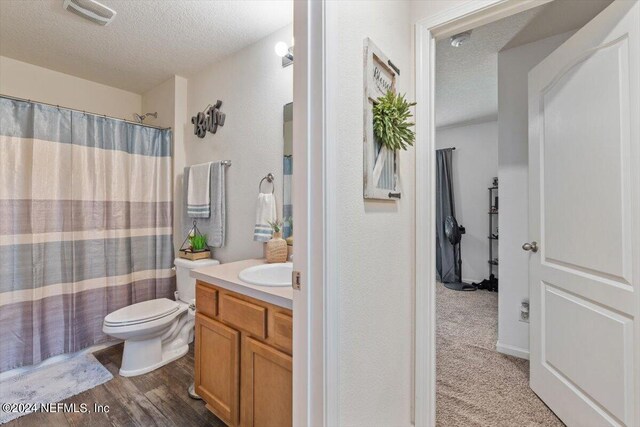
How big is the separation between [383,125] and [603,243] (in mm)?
1118

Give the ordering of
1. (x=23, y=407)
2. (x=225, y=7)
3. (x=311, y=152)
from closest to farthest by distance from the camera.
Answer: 1. (x=311, y=152)
2. (x=23, y=407)
3. (x=225, y=7)

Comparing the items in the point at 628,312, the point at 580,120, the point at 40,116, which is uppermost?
the point at 40,116

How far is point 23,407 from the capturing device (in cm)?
167

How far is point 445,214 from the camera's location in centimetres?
437

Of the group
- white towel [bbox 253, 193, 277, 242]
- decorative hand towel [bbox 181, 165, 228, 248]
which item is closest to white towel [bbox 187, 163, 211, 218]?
decorative hand towel [bbox 181, 165, 228, 248]

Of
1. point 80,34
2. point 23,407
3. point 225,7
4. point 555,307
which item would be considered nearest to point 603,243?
point 555,307

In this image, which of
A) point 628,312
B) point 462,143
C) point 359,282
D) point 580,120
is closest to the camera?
point 359,282

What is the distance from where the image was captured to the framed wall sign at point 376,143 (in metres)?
1.00

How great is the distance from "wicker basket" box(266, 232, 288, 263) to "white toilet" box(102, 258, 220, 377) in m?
0.75

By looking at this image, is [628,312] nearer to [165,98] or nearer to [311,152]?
[311,152]

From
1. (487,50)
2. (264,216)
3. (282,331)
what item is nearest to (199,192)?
(264,216)

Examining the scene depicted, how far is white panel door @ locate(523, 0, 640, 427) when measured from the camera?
117cm

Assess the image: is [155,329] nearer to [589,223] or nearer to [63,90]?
[63,90]

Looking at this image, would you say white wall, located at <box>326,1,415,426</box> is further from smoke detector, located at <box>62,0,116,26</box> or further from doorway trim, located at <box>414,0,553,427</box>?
smoke detector, located at <box>62,0,116,26</box>
